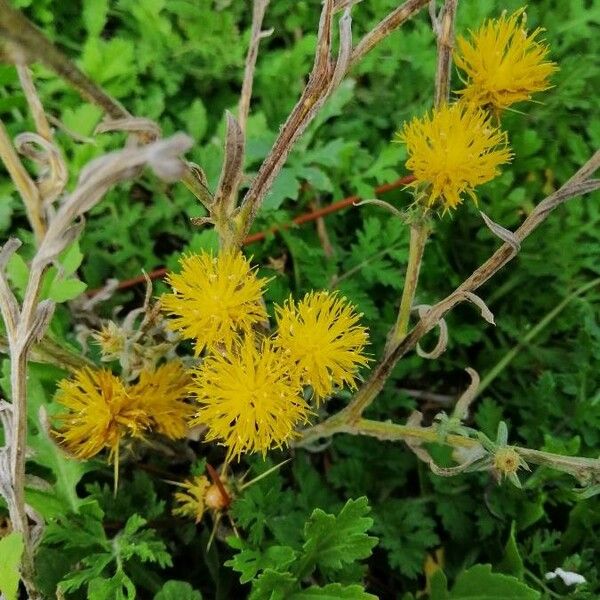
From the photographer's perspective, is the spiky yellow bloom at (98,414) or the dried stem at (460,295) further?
the spiky yellow bloom at (98,414)

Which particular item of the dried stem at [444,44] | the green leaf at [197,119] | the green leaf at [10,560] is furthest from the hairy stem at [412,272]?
the green leaf at [197,119]

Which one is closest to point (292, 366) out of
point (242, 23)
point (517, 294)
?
point (517, 294)

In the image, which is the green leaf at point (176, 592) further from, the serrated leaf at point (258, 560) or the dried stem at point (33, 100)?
the dried stem at point (33, 100)

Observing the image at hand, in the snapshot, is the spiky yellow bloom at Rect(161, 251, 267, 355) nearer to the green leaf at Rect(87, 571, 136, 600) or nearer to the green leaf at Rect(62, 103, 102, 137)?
the green leaf at Rect(87, 571, 136, 600)

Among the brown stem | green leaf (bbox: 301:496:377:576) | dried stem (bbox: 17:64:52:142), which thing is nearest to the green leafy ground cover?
green leaf (bbox: 301:496:377:576)

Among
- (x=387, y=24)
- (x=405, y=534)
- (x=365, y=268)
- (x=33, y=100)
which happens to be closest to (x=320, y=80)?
(x=387, y=24)
